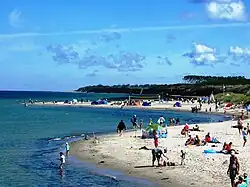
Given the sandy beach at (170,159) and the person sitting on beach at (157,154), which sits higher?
the person sitting on beach at (157,154)

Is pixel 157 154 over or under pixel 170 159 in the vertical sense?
over

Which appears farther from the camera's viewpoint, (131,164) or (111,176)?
(131,164)

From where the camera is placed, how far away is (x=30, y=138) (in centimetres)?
4425

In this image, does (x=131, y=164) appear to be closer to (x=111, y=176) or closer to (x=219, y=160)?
(x=111, y=176)

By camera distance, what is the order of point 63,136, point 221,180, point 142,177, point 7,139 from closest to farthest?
point 221,180 → point 142,177 → point 7,139 → point 63,136

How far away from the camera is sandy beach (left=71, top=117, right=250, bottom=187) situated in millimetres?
22447

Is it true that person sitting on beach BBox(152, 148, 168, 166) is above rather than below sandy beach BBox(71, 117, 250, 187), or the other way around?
above

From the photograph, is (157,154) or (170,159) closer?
(157,154)

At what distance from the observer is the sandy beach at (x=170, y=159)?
2245 centimetres

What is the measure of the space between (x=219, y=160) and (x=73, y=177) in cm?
800

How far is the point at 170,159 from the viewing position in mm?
27469

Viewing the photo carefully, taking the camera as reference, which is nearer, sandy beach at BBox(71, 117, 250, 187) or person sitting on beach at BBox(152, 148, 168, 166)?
sandy beach at BBox(71, 117, 250, 187)

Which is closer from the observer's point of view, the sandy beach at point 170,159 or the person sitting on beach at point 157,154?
the sandy beach at point 170,159

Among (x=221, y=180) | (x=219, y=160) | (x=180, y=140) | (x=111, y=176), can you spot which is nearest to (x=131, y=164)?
(x=111, y=176)
